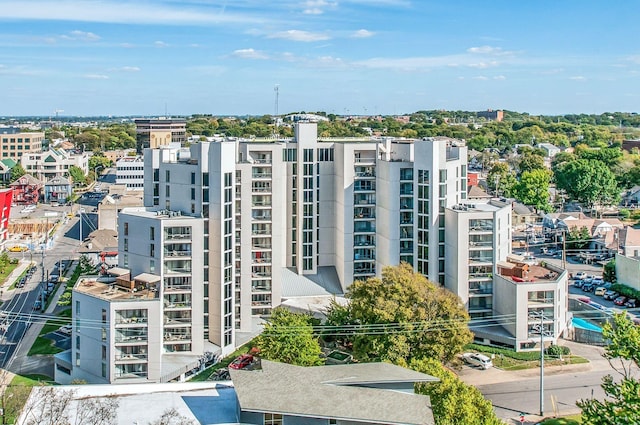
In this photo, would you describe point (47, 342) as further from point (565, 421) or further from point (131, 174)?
point (131, 174)

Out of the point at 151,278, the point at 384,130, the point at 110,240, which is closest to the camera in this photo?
the point at 151,278

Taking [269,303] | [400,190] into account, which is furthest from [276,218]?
[400,190]

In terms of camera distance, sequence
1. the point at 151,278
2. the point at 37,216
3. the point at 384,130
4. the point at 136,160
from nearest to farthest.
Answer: the point at 151,278 → the point at 37,216 → the point at 136,160 → the point at 384,130

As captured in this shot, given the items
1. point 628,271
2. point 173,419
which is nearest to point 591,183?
point 628,271

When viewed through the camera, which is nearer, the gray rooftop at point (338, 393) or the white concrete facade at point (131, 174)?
the gray rooftop at point (338, 393)

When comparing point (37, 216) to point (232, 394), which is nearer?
point (232, 394)

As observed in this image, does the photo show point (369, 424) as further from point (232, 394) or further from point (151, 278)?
point (151, 278)

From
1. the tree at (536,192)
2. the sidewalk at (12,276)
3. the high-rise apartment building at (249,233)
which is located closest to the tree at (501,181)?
the tree at (536,192)

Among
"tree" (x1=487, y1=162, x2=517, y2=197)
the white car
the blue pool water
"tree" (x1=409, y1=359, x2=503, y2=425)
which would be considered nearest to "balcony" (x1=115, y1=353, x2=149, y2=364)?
"tree" (x1=409, y1=359, x2=503, y2=425)

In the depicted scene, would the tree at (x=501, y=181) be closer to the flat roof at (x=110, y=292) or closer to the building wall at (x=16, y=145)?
the flat roof at (x=110, y=292)
